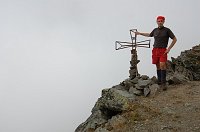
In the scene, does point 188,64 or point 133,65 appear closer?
point 133,65

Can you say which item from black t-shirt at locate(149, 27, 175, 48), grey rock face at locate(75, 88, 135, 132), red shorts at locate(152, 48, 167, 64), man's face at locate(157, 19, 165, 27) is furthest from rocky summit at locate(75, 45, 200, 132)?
man's face at locate(157, 19, 165, 27)

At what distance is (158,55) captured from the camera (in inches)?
739

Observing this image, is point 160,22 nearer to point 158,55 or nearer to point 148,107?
point 158,55

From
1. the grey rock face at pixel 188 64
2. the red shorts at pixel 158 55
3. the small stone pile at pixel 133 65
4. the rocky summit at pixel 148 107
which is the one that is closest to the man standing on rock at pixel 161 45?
the red shorts at pixel 158 55

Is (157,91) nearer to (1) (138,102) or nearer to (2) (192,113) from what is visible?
(1) (138,102)

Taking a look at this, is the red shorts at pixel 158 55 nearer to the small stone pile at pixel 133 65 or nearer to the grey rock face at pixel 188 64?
the small stone pile at pixel 133 65

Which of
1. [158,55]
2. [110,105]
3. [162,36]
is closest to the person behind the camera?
[110,105]

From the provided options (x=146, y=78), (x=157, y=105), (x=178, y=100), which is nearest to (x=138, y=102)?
(x=157, y=105)

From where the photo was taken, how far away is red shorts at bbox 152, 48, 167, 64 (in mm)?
18531

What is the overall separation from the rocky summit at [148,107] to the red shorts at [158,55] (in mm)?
1377

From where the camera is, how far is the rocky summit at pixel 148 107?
15023 millimetres

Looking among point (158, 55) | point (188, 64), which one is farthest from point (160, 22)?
point (188, 64)

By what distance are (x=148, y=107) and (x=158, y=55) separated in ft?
11.5

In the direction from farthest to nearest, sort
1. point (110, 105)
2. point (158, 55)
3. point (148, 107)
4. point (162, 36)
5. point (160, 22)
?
point (158, 55) < point (162, 36) < point (160, 22) < point (110, 105) < point (148, 107)
